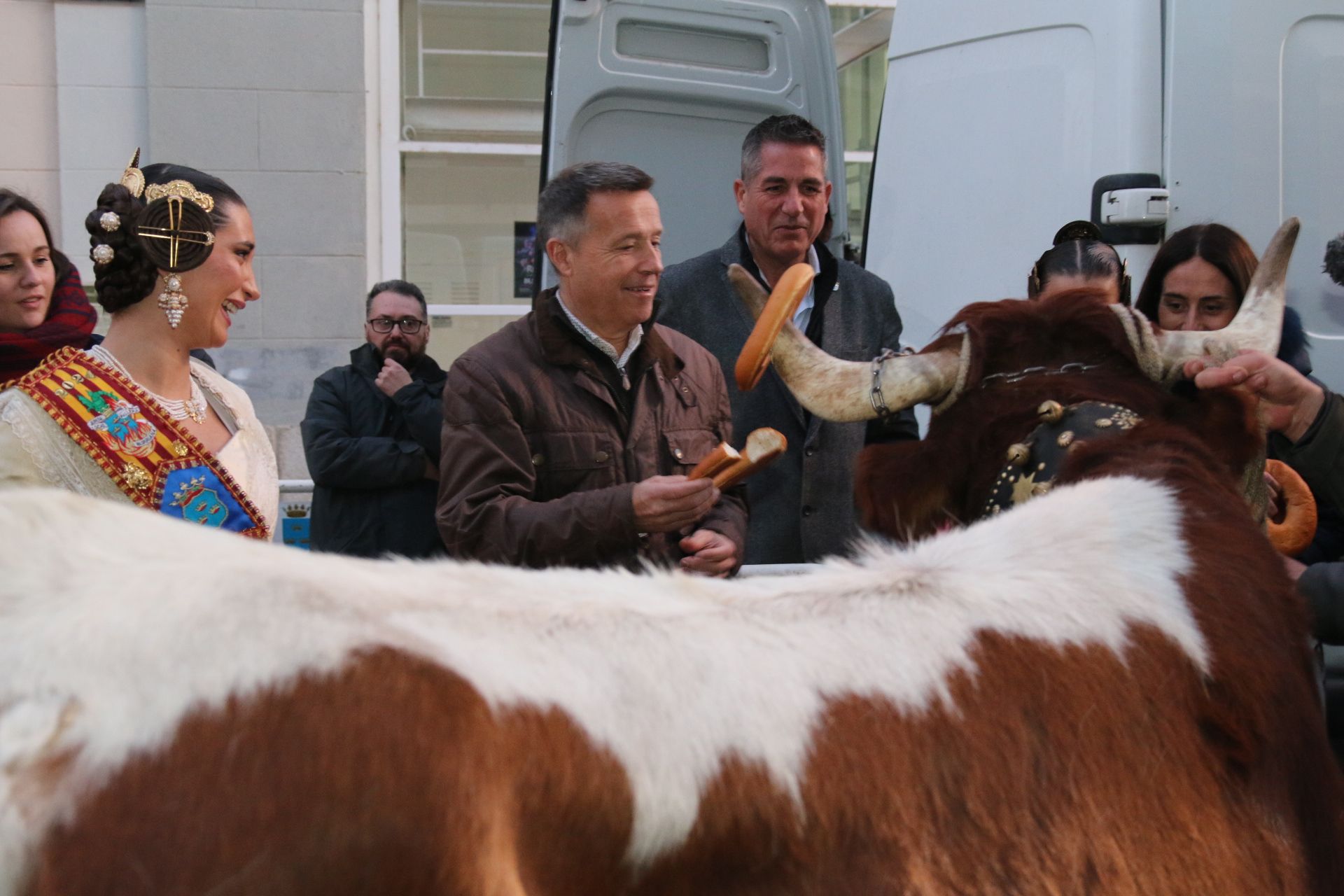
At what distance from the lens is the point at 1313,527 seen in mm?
2654

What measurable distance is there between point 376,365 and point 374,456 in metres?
0.55

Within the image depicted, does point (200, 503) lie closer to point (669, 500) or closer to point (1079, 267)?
point (669, 500)

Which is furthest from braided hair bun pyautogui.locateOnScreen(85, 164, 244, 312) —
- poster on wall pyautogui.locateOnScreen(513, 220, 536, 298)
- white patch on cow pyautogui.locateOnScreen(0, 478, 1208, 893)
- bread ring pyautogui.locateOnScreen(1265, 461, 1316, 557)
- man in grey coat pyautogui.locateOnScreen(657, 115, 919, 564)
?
poster on wall pyautogui.locateOnScreen(513, 220, 536, 298)

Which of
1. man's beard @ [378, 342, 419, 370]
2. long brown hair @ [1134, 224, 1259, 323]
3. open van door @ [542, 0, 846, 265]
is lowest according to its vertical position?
man's beard @ [378, 342, 419, 370]

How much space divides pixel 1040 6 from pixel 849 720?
11.2ft

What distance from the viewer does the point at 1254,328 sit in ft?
7.70

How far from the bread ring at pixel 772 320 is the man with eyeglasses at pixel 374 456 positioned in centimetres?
281

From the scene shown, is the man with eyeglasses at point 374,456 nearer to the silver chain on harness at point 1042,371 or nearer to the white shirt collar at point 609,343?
the white shirt collar at point 609,343

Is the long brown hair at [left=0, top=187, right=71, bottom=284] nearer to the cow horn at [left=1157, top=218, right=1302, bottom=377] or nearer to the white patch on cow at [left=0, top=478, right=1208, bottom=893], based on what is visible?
the white patch on cow at [left=0, top=478, right=1208, bottom=893]

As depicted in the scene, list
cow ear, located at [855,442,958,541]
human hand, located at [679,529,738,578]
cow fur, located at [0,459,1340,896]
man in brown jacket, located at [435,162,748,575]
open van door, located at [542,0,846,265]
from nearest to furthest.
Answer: cow fur, located at [0,459,1340,896] < cow ear, located at [855,442,958,541] < man in brown jacket, located at [435,162,748,575] < human hand, located at [679,529,738,578] < open van door, located at [542,0,846,265]

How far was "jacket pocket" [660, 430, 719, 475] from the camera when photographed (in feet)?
9.27

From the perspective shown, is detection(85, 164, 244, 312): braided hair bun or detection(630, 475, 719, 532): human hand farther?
detection(630, 475, 719, 532): human hand

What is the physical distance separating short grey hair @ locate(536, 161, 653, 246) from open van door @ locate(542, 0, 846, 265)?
5.87ft

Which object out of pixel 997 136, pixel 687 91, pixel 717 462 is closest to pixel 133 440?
pixel 717 462
